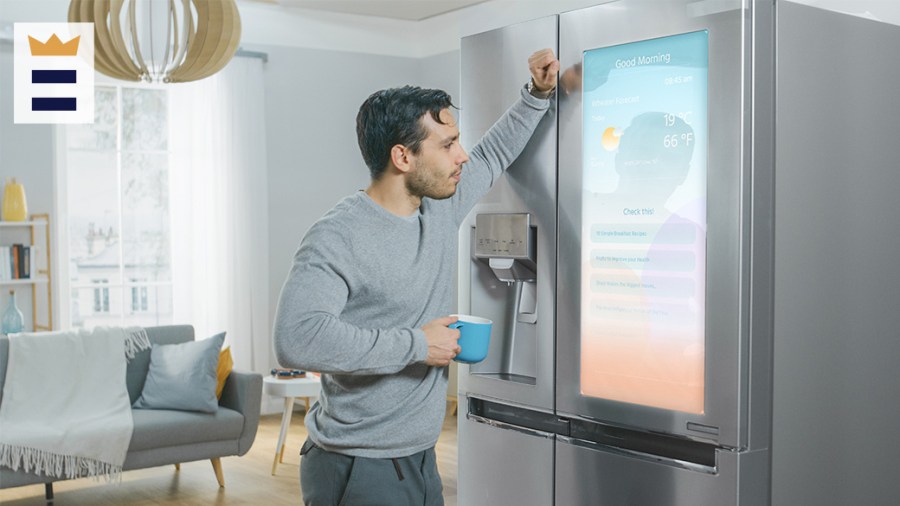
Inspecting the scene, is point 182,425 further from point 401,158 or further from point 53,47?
point 401,158

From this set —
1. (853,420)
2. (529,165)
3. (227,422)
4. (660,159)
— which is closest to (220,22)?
(227,422)

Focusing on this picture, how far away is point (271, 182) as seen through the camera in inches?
278

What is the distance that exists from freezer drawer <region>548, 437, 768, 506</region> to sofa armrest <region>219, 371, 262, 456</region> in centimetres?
271

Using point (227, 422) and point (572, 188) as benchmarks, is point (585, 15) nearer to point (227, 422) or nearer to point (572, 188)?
point (572, 188)

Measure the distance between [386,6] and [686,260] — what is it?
5234 millimetres

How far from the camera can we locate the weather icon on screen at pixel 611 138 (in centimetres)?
229

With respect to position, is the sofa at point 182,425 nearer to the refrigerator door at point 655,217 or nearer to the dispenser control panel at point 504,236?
the dispenser control panel at point 504,236

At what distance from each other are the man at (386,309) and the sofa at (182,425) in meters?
2.68

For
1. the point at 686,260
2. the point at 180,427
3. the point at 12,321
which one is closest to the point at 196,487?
the point at 180,427

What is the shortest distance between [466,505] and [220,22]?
106 inches

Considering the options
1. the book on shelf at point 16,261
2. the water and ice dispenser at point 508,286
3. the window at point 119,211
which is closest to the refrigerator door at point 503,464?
the water and ice dispenser at point 508,286

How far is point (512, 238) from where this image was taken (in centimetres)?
254

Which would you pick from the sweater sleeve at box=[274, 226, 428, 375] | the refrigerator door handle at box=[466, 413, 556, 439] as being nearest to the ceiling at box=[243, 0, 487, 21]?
the refrigerator door handle at box=[466, 413, 556, 439]

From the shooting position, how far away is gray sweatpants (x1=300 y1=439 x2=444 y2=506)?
6.68ft
